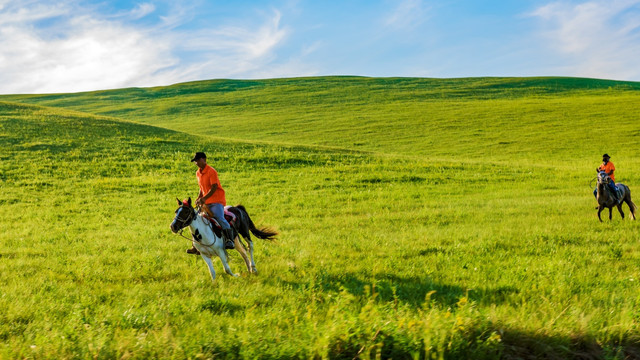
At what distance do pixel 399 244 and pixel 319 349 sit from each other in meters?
7.18


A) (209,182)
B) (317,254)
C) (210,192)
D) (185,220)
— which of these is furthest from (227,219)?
(317,254)

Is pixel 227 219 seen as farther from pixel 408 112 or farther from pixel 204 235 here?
pixel 408 112

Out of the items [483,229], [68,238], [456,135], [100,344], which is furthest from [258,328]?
[456,135]

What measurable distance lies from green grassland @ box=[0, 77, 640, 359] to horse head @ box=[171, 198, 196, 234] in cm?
107

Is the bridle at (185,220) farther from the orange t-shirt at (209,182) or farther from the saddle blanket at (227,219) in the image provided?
the orange t-shirt at (209,182)

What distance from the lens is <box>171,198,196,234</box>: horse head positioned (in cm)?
782

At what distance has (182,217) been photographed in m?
7.94

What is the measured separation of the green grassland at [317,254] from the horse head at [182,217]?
42.1 inches

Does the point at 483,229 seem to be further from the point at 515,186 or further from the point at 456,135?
the point at 456,135

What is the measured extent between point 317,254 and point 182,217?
11.1 feet

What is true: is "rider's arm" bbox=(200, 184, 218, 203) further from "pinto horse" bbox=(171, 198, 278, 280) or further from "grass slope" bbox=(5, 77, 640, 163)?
"grass slope" bbox=(5, 77, 640, 163)

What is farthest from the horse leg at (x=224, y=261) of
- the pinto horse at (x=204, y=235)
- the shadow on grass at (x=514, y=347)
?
the shadow on grass at (x=514, y=347)

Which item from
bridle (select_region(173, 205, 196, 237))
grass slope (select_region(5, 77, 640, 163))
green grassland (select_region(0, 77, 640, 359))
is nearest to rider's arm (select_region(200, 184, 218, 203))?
bridle (select_region(173, 205, 196, 237))

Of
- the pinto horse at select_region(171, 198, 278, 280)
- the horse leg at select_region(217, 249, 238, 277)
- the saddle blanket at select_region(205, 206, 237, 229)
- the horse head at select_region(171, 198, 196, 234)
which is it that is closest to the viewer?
the horse head at select_region(171, 198, 196, 234)
